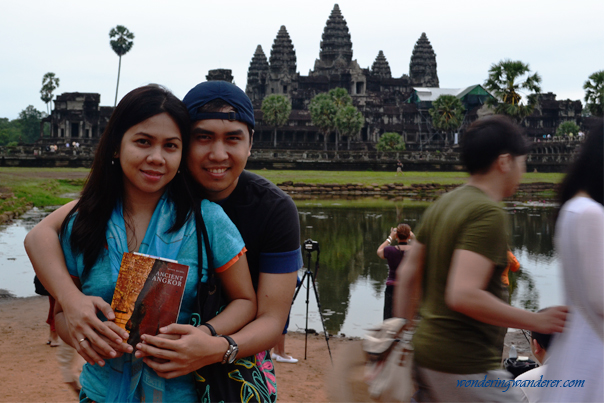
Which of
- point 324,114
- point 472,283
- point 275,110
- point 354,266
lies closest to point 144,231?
point 472,283

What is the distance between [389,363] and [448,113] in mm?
58626

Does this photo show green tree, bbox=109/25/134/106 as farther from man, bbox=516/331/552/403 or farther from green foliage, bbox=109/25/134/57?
man, bbox=516/331/552/403

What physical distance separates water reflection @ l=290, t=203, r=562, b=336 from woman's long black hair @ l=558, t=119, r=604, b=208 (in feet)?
1.89

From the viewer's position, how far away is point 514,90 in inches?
1526

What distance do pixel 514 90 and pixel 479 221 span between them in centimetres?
3922

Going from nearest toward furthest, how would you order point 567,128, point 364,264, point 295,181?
point 364,264
point 295,181
point 567,128

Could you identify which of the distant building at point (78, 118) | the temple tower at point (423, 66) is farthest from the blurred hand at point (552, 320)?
the temple tower at point (423, 66)

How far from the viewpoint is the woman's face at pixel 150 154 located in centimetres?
199

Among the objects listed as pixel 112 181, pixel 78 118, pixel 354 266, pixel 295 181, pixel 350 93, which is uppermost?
pixel 350 93

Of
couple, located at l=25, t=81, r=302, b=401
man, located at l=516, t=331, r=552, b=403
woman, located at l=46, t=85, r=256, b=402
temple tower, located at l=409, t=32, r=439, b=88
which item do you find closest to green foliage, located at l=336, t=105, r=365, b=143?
temple tower, located at l=409, t=32, r=439, b=88

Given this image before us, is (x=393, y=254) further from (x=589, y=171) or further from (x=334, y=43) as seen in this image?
(x=334, y=43)

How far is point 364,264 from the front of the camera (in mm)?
12234

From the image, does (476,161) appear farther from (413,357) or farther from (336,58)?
(336,58)

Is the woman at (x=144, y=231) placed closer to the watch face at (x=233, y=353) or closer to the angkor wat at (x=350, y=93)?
the watch face at (x=233, y=353)
